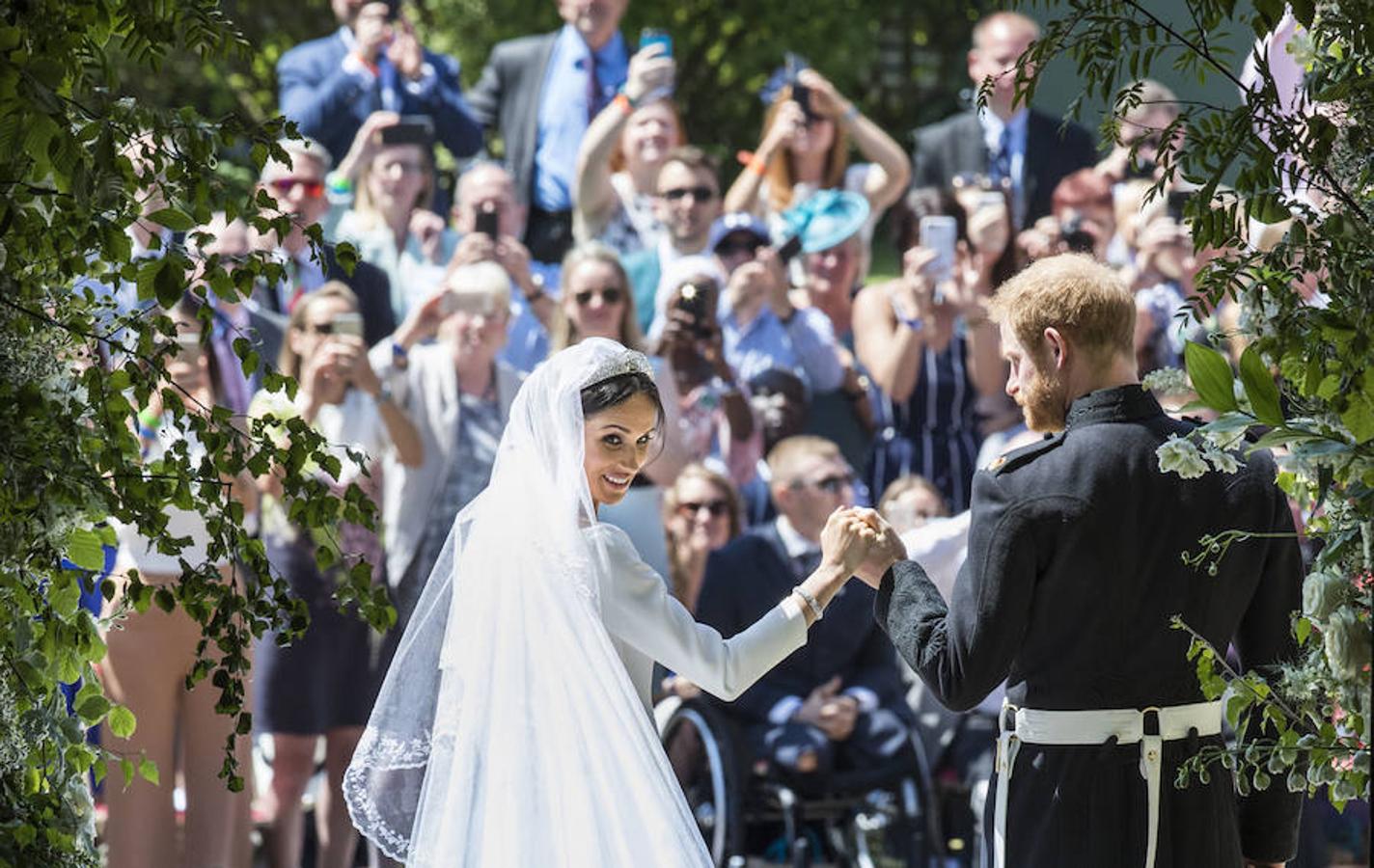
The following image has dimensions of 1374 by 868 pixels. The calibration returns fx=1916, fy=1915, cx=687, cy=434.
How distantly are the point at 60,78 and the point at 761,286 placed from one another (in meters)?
4.79

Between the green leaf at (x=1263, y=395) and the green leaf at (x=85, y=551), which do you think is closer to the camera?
the green leaf at (x=1263, y=395)

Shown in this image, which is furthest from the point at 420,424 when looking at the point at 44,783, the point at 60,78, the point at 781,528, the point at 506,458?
the point at 60,78

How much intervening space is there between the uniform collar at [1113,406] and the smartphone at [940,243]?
400 centimetres

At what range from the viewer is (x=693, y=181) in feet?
24.0

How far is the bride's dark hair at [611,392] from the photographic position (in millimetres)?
3742

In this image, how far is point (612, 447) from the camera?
3742mm

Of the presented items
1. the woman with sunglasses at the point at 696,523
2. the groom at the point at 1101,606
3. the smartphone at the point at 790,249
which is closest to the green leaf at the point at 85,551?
the groom at the point at 1101,606

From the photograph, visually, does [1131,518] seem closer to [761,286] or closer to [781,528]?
[781,528]

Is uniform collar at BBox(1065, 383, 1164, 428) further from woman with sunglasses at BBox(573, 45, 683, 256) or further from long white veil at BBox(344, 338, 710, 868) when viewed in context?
woman with sunglasses at BBox(573, 45, 683, 256)

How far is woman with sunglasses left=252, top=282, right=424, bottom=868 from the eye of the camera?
5.95m

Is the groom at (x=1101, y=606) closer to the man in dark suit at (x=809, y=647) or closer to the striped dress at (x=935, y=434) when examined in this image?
the man in dark suit at (x=809, y=647)

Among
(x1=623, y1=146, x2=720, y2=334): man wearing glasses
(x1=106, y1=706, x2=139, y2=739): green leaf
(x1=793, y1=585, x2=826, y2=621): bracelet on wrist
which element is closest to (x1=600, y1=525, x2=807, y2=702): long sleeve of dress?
(x1=793, y1=585, x2=826, y2=621): bracelet on wrist

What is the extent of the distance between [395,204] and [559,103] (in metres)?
0.91

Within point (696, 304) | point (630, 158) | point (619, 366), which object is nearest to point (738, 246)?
point (696, 304)
